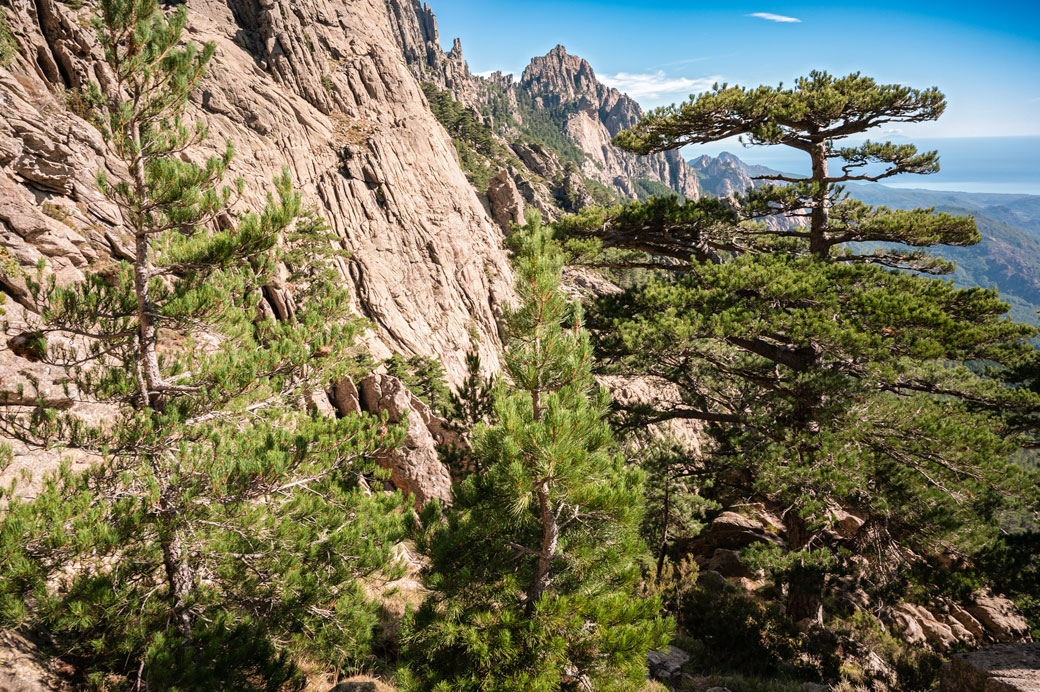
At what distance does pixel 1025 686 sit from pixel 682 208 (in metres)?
8.35

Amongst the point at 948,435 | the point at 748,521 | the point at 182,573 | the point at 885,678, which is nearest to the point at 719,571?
the point at 748,521

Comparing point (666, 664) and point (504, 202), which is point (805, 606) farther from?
point (504, 202)

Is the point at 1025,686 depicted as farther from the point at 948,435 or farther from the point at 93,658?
the point at 93,658

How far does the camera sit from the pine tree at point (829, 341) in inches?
283

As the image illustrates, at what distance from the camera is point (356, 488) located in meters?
6.55

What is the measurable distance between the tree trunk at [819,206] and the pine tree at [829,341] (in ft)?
0.13

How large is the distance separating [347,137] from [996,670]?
4511cm

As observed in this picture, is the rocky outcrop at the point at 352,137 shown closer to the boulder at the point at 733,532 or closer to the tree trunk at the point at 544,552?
the boulder at the point at 733,532

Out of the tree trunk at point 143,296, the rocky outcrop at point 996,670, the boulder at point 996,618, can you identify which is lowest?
the boulder at point 996,618

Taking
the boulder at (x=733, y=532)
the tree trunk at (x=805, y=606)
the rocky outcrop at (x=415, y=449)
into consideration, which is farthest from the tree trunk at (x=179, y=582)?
the boulder at (x=733, y=532)

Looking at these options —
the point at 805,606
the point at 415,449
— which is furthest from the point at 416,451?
the point at 805,606

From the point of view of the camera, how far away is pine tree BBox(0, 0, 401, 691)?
477 centimetres

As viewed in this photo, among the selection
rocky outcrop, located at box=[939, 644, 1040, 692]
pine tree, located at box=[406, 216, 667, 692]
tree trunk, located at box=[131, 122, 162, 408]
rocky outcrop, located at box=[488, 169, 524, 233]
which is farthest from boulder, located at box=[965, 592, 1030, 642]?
rocky outcrop, located at box=[488, 169, 524, 233]

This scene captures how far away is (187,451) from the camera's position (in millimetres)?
5332
